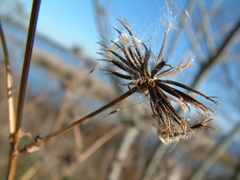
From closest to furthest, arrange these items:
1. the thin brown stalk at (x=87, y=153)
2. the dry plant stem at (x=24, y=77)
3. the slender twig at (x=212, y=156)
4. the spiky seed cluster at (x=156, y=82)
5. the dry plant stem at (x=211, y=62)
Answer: the dry plant stem at (x=24, y=77)
the spiky seed cluster at (x=156, y=82)
the thin brown stalk at (x=87, y=153)
the dry plant stem at (x=211, y=62)
the slender twig at (x=212, y=156)

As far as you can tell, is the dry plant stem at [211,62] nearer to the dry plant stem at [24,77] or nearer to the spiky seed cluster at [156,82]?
the spiky seed cluster at [156,82]

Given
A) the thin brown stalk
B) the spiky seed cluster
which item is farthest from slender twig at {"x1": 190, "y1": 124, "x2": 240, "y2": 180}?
the spiky seed cluster

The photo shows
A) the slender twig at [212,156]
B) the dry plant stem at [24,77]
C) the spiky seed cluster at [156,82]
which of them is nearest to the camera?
the dry plant stem at [24,77]

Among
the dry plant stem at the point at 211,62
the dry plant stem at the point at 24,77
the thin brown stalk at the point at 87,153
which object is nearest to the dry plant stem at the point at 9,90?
the dry plant stem at the point at 24,77

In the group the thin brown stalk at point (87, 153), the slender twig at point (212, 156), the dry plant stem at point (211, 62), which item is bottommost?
the slender twig at point (212, 156)

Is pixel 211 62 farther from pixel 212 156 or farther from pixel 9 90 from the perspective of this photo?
pixel 9 90

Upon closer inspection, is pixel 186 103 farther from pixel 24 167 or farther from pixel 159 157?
pixel 24 167

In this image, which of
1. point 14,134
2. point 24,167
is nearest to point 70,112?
point 14,134

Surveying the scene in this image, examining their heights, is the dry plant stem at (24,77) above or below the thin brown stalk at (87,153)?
above
